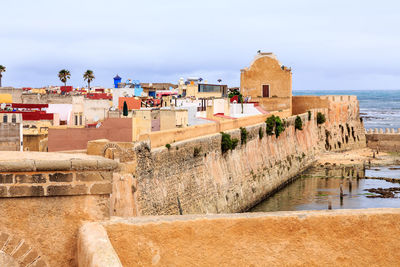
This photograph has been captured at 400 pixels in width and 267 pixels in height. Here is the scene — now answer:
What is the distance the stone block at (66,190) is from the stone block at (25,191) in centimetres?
8

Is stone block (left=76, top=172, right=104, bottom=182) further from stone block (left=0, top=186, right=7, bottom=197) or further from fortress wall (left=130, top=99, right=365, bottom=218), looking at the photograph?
fortress wall (left=130, top=99, right=365, bottom=218)

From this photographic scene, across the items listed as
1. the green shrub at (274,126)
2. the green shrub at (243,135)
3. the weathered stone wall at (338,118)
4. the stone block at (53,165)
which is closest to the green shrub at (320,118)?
the weathered stone wall at (338,118)

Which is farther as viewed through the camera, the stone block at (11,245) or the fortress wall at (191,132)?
the fortress wall at (191,132)

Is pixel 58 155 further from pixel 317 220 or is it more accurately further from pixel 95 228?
pixel 317 220

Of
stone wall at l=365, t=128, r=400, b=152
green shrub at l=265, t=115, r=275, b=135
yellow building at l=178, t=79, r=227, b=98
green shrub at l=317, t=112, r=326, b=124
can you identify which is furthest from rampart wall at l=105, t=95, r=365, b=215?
stone wall at l=365, t=128, r=400, b=152

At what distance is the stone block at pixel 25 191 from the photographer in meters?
6.11

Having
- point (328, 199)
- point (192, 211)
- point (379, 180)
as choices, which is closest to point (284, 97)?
point (379, 180)

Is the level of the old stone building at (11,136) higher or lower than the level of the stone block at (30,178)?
lower

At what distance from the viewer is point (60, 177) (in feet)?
20.4

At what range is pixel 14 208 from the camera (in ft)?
20.1

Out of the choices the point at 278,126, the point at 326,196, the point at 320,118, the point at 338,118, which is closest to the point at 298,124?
the point at 278,126

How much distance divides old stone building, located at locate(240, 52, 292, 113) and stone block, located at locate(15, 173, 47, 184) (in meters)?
44.3

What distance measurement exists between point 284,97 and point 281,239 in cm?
4386

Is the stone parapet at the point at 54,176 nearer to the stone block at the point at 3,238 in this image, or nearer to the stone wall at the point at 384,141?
the stone block at the point at 3,238
